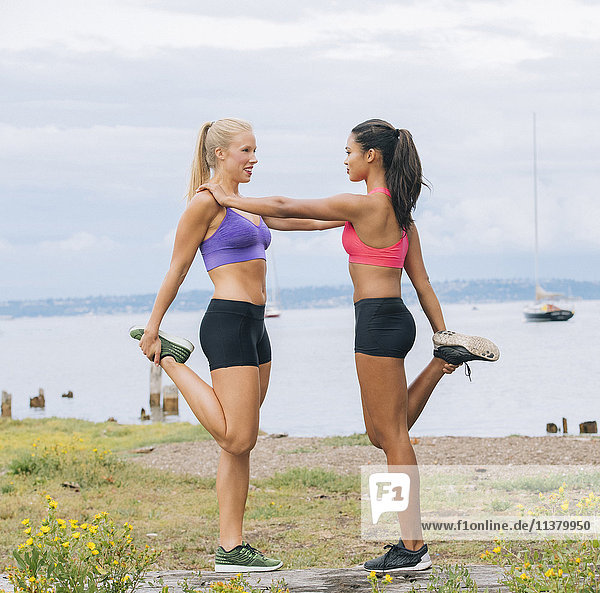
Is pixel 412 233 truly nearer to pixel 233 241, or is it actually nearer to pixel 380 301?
pixel 380 301

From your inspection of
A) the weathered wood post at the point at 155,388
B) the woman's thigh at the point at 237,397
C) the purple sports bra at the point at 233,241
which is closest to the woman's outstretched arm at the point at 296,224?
the purple sports bra at the point at 233,241

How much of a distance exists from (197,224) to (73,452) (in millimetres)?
7076

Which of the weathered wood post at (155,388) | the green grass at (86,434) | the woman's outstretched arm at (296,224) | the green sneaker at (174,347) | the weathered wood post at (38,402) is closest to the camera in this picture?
the green sneaker at (174,347)

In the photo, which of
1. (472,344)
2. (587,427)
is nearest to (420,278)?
(472,344)

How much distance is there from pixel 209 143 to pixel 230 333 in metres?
1.15

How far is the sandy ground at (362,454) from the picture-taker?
1105 cm

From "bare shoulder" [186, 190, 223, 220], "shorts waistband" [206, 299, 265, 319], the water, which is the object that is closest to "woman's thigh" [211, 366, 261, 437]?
"shorts waistband" [206, 299, 265, 319]

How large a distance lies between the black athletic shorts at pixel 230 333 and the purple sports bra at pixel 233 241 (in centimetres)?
26

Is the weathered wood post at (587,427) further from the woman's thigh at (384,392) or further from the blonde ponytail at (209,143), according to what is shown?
the blonde ponytail at (209,143)

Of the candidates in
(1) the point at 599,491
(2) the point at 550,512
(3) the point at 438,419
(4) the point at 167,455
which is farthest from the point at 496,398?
(2) the point at 550,512

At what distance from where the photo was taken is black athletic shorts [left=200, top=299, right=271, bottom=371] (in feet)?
15.2

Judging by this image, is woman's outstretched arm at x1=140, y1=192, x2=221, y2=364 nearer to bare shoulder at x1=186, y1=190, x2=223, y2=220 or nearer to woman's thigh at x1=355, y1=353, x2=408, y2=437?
bare shoulder at x1=186, y1=190, x2=223, y2=220

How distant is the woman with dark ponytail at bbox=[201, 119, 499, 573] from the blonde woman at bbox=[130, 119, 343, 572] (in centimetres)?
19

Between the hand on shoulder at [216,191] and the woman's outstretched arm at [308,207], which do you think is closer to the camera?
the woman's outstretched arm at [308,207]
